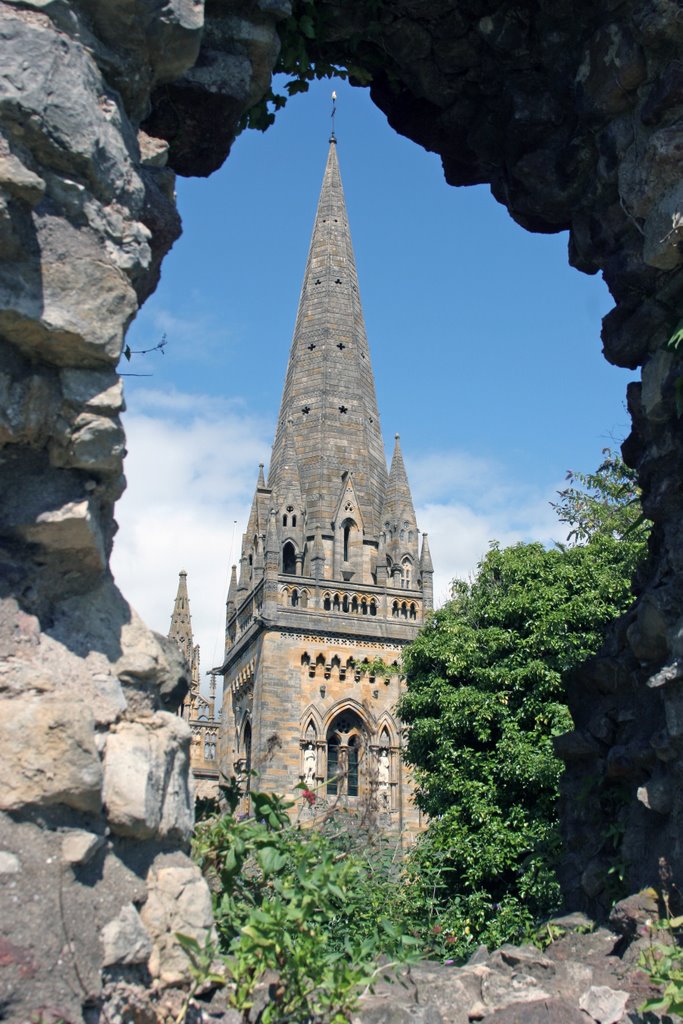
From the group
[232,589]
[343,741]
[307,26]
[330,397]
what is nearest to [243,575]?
[232,589]

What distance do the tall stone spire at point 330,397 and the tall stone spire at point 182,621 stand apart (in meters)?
11.7

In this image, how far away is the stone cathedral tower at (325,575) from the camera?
33.5 m

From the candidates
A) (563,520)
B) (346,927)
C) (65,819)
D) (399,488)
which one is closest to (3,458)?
(65,819)

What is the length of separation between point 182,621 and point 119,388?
45.9 m

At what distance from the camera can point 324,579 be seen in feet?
118

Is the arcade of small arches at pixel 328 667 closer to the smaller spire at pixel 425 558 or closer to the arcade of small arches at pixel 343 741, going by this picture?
the arcade of small arches at pixel 343 741

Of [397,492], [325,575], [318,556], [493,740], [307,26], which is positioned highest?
[397,492]

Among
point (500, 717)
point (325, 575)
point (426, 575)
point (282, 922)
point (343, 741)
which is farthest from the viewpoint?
point (426, 575)

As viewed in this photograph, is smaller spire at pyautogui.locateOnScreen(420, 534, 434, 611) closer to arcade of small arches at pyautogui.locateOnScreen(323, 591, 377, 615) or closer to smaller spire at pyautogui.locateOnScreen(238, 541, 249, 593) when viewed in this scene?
arcade of small arches at pyautogui.locateOnScreen(323, 591, 377, 615)

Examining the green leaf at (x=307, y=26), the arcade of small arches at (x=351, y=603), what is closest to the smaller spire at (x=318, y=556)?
the arcade of small arches at (x=351, y=603)

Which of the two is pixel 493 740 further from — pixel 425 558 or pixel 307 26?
pixel 425 558

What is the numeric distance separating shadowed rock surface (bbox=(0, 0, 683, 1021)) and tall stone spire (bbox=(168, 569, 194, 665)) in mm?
41561

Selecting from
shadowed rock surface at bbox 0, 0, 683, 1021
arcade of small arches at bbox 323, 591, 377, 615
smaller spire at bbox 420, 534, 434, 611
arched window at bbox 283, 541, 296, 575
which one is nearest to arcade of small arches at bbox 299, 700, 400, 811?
arcade of small arches at bbox 323, 591, 377, 615

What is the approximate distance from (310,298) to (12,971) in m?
40.5
